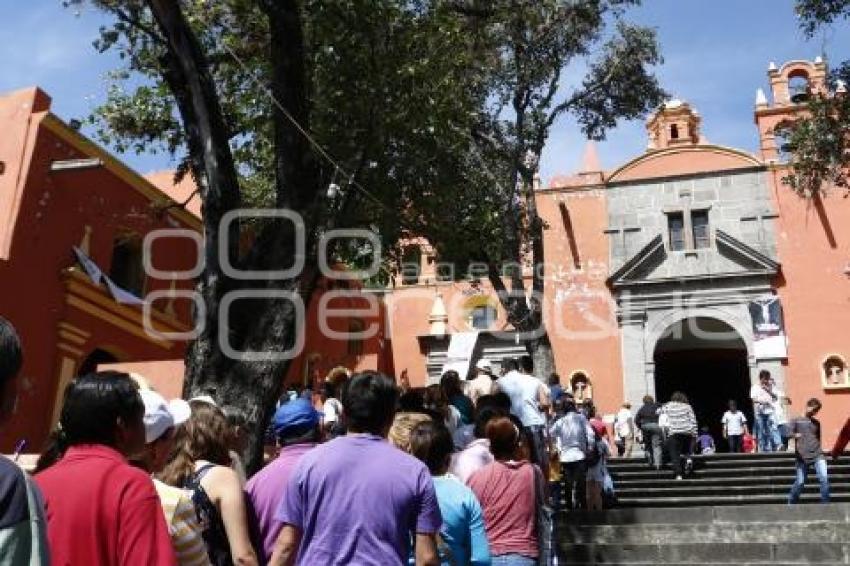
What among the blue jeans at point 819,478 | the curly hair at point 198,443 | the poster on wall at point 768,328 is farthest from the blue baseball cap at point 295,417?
the poster on wall at point 768,328

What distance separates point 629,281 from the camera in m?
22.0

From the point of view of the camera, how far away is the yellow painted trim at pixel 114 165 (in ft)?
40.3

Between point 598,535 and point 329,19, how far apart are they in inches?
247

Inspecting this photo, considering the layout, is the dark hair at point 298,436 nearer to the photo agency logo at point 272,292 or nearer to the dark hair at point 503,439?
the dark hair at point 503,439

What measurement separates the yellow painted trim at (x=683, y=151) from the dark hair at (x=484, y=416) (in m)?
19.0

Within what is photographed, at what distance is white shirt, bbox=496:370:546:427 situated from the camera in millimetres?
7484

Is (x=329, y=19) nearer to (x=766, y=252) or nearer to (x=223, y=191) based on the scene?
(x=223, y=191)

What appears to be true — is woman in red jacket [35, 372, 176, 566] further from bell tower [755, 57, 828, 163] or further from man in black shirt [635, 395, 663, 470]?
bell tower [755, 57, 828, 163]

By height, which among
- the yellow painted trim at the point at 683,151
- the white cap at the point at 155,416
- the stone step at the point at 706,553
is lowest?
the stone step at the point at 706,553

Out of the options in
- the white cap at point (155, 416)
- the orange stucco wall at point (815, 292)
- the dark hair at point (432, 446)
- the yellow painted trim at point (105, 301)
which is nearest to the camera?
the white cap at point (155, 416)

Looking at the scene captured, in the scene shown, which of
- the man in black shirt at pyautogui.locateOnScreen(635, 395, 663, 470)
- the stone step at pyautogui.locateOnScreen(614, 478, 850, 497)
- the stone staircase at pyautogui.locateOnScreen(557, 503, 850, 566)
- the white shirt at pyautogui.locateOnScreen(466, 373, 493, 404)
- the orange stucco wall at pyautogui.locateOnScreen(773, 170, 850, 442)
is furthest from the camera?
the orange stucco wall at pyautogui.locateOnScreen(773, 170, 850, 442)

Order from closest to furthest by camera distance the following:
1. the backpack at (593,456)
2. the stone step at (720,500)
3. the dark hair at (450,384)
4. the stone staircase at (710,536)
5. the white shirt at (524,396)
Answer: the dark hair at (450,384) < the white shirt at (524,396) < the stone staircase at (710,536) < the backpack at (593,456) < the stone step at (720,500)

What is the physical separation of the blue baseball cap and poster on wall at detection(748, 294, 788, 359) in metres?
18.9

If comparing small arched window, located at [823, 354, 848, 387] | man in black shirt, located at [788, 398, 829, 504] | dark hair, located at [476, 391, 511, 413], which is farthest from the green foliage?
small arched window, located at [823, 354, 848, 387]
